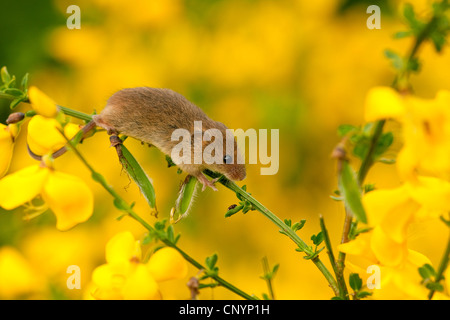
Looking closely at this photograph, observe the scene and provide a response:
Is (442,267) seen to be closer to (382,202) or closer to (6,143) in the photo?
(382,202)

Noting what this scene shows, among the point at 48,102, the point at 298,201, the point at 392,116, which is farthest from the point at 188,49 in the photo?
the point at 392,116

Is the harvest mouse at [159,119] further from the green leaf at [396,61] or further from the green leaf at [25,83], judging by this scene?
the green leaf at [396,61]

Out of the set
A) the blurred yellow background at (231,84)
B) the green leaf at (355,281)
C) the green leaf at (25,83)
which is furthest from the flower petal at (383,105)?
the blurred yellow background at (231,84)

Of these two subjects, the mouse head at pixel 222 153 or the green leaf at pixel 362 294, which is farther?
the mouse head at pixel 222 153

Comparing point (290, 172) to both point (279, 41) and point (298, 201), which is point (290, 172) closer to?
point (298, 201)

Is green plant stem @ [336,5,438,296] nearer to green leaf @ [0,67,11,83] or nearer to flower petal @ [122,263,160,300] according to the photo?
flower petal @ [122,263,160,300]

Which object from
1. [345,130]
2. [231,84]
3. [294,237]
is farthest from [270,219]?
[231,84]

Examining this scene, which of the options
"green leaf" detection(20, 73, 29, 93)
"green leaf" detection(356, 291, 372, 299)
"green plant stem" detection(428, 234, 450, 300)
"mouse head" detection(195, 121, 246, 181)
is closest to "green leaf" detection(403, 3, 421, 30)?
"green plant stem" detection(428, 234, 450, 300)
